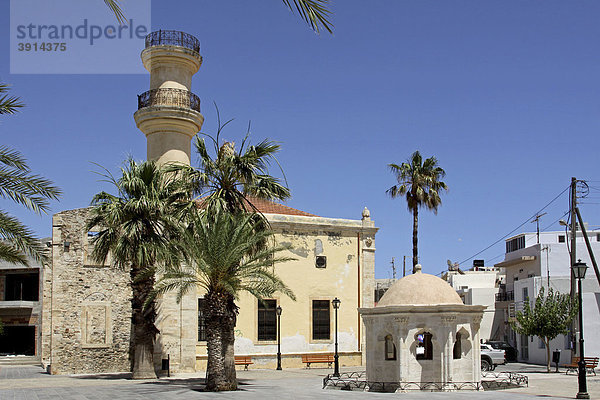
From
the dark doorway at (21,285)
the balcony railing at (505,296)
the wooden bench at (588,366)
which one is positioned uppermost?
the dark doorway at (21,285)

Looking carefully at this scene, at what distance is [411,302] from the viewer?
23.0 m

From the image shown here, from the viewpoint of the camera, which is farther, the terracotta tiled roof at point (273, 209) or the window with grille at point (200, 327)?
the terracotta tiled roof at point (273, 209)

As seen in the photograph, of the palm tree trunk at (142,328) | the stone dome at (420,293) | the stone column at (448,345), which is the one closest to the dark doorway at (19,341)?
the palm tree trunk at (142,328)

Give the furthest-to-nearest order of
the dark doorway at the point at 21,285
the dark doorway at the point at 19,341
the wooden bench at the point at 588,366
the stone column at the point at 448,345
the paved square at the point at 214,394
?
1. the dark doorway at the point at 21,285
2. the dark doorway at the point at 19,341
3. the wooden bench at the point at 588,366
4. the stone column at the point at 448,345
5. the paved square at the point at 214,394

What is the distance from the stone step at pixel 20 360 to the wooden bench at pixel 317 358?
60.9ft

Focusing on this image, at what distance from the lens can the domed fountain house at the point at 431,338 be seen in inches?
881

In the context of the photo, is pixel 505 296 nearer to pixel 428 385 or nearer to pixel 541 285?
pixel 541 285

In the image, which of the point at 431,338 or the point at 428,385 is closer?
the point at 428,385

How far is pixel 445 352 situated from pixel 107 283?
16905mm

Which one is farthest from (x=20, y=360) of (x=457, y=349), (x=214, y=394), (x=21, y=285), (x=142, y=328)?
(x=457, y=349)

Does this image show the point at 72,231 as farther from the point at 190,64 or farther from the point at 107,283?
the point at 190,64

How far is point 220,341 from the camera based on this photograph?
2325cm

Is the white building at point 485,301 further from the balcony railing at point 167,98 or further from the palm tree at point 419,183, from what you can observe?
the balcony railing at point 167,98

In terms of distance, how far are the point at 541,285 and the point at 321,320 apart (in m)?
17.6
